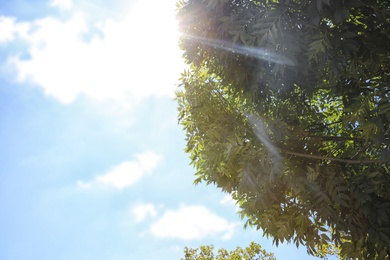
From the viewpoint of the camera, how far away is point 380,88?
15.5 ft

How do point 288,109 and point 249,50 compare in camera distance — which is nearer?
point 249,50

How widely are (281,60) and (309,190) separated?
2140 mm

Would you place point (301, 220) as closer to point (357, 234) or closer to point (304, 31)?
point (357, 234)

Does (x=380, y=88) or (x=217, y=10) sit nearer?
(x=380, y=88)

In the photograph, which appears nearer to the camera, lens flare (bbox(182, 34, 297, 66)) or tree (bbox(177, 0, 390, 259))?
tree (bbox(177, 0, 390, 259))

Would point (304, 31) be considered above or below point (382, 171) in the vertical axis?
above

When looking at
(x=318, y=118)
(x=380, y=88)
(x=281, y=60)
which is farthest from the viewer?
(x=318, y=118)

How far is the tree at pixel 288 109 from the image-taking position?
192 inches

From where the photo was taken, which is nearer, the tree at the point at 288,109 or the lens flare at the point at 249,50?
the tree at the point at 288,109

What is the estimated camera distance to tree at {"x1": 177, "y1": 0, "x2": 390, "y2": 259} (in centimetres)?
487

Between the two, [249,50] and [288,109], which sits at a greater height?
[288,109]

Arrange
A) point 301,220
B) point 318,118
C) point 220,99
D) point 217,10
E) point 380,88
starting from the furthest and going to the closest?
point 318,118, point 220,99, point 301,220, point 217,10, point 380,88

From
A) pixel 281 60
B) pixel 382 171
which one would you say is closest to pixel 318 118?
pixel 382 171

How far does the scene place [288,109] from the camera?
6934 mm
